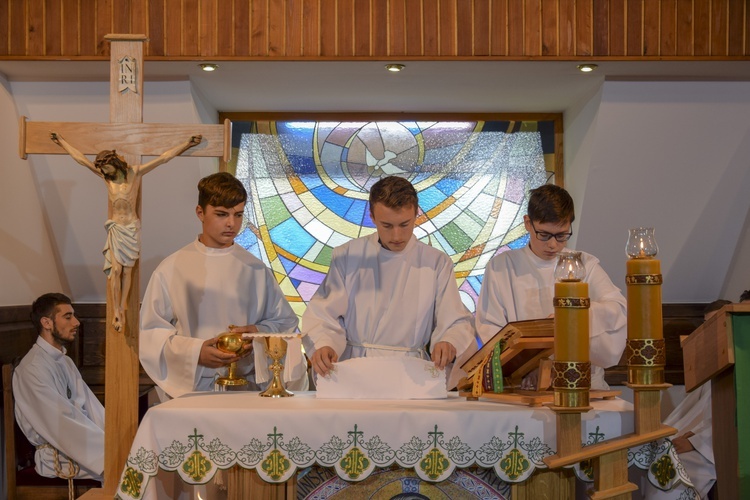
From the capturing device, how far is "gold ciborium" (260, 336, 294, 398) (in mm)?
3834

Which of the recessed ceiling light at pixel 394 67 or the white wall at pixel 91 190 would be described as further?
the white wall at pixel 91 190

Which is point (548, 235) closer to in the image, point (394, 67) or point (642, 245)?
point (642, 245)

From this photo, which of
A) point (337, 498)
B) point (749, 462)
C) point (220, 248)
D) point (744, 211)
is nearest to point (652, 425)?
point (749, 462)

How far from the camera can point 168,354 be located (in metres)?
4.33

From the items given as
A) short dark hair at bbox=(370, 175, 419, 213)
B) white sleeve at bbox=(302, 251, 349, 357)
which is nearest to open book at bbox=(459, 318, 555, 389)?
white sleeve at bbox=(302, 251, 349, 357)

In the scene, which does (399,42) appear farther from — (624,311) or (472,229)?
(624,311)

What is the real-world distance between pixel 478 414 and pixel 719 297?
4.40 metres

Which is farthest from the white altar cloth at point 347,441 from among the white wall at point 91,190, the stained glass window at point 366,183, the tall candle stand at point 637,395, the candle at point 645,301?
the stained glass window at point 366,183

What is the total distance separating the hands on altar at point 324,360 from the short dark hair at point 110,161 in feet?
3.87

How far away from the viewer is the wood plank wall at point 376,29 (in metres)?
5.77

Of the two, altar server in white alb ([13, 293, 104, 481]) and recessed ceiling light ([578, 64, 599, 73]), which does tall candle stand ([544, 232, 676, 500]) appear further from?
altar server in white alb ([13, 293, 104, 481])

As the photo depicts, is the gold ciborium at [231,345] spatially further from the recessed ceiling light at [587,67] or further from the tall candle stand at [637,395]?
the recessed ceiling light at [587,67]

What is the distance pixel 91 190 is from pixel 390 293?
297cm

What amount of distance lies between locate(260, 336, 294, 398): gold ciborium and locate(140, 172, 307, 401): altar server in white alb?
0.97 feet
